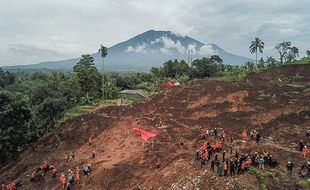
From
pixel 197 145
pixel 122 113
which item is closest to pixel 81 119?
pixel 122 113

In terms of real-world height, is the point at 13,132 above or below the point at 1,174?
above

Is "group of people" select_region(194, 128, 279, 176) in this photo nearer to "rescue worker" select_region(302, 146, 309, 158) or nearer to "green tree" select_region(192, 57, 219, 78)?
"rescue worker" select_region(302, 146, 309, 158)

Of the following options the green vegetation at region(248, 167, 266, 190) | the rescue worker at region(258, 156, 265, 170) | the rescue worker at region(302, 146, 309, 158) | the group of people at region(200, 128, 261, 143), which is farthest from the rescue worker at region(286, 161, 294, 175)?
the group of people at region(200, 128, 261, 143)

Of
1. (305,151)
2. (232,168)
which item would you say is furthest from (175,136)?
(305,151)

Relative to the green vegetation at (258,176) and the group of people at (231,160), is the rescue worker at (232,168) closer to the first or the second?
the group of people at (231,160)

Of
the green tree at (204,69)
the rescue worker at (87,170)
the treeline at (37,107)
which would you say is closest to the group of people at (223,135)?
the rescue worker at (87,170)

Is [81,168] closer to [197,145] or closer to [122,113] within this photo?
[197,145]
